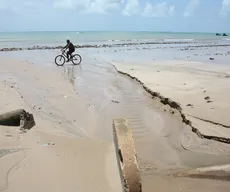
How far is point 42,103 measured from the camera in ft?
31.4

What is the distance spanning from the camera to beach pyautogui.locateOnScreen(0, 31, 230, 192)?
4.61 m

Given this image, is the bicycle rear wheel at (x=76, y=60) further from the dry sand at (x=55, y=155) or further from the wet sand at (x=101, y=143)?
the dry sand at (x=55, y=155)

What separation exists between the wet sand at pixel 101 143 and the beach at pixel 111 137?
1 cm

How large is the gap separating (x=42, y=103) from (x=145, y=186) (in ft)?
19.0

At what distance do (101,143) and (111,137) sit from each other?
574 mm

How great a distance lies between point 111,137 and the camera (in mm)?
6758

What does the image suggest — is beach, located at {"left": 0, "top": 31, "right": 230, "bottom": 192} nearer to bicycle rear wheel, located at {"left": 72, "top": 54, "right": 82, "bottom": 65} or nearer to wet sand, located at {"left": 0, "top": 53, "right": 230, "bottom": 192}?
wet sand, located at {"left": 0, "top": 53, "right": 230, "bottom": 192}

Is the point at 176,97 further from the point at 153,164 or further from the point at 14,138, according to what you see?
the point at 14,138

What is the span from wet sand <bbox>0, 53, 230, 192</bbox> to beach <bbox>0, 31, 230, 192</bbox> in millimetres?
14

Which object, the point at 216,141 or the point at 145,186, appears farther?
the point at 216,141

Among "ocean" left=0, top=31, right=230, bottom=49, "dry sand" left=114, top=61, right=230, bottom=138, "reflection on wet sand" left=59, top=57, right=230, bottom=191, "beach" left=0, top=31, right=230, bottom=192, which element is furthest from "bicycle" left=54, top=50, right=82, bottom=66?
"ocean" left=0, top=31, right=230, bottom=49

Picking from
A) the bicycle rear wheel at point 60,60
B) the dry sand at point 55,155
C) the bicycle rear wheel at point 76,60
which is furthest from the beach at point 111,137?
the bicycle rear wheel at point 76,60

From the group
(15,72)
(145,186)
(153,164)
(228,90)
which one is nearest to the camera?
(145,186)

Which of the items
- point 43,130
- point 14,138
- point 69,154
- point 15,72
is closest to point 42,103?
point 43,130
